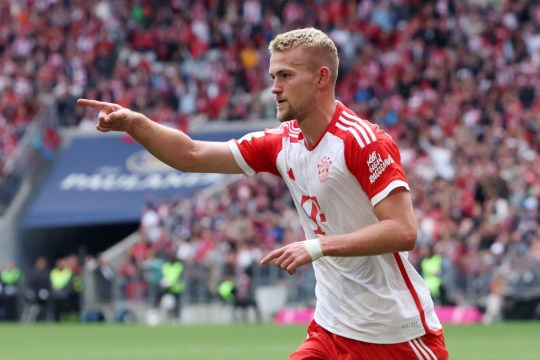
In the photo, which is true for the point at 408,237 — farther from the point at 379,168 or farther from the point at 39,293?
the point at 39,293

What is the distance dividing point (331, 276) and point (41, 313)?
21962 millimetres

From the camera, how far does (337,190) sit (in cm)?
615

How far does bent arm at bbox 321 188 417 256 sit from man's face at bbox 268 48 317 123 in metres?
0.65

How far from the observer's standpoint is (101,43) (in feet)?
113

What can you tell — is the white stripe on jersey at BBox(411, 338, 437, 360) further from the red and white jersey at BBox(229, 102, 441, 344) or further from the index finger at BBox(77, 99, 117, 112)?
the index finger at BBox(77, 99, 117, 112)

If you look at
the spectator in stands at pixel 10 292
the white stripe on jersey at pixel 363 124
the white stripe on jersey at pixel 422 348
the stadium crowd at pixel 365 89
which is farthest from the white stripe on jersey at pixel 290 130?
the spectator in stands at pixel 10 292

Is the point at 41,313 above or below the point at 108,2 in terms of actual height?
below

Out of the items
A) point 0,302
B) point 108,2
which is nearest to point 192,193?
point 0,302

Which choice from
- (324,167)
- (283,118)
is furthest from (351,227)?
(283,118)

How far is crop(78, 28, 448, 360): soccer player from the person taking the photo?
236 inches

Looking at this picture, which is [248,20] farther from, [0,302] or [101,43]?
[0,302]

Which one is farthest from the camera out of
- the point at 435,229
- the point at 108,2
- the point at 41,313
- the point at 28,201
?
the point at 108,2

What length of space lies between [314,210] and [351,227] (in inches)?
8.4

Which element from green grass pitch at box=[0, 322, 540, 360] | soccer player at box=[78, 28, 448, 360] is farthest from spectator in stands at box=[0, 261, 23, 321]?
soccer player at box=[78, 28, 448, 360]
